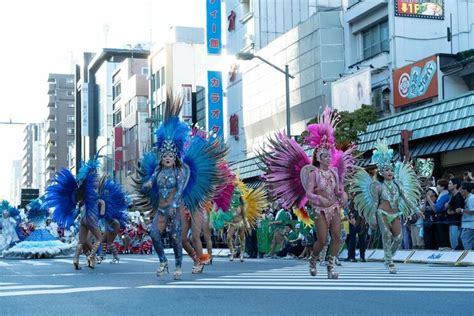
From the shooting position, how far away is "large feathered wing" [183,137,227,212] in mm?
12820

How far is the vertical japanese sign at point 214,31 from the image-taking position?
6019cm

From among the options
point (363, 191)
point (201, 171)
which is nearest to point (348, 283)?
point (201, 171)

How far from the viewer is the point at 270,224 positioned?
23719mm

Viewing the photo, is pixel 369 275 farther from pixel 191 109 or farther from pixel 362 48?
pixel 191 109

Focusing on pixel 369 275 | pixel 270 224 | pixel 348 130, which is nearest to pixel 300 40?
pixel 348 130

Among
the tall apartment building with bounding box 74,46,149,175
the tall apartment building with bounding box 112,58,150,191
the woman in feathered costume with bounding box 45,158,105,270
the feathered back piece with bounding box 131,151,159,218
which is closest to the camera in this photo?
the feathered back piece with bounding box 131,151,159,218

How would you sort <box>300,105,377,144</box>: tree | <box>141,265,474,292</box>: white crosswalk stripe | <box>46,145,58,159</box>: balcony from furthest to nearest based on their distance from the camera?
<box>46,145,58,159</box>: balcony < <box>300,105,377,144</box>: tree < <box>141,265,474,292</box>: white crosswalk stripe

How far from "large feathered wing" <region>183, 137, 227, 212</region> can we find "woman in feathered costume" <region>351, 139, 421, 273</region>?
270 centimetres

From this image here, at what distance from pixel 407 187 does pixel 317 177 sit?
3036 millimetres

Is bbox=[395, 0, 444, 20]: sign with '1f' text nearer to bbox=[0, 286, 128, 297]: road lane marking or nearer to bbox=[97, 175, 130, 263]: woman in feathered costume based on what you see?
bbox=[97, 175, 130, 263]: woman in feathered costume

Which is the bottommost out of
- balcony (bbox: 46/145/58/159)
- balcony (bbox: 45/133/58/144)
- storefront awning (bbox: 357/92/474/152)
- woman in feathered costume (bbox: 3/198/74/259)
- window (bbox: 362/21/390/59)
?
woman in feathered costume (bbox: 3/198/74/259)

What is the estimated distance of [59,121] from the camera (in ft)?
553

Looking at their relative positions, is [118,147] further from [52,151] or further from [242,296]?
[242,296]

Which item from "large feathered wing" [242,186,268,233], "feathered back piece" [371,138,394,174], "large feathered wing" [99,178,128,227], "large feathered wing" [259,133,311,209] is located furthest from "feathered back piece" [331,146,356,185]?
"large feathered wing" [242,186,268,233]
